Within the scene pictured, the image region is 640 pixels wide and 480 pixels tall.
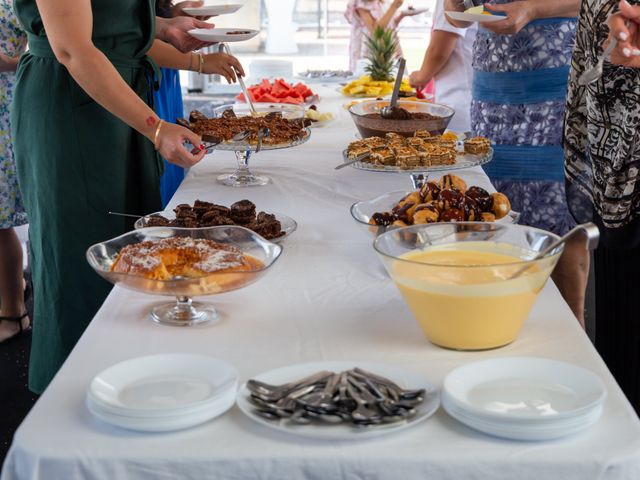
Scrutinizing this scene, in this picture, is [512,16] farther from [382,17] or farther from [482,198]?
[382,17]

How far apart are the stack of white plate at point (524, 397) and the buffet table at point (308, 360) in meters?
0.02

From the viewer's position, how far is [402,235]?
130 centimetres

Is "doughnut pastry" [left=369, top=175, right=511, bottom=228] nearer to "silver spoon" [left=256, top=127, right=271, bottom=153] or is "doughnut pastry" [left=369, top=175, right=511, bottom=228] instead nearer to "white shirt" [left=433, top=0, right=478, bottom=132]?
"silver spoon" [left=256, top=127, right=271, bottom=153]

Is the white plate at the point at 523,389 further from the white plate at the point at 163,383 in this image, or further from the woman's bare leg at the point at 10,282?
the woman's bare leg at the point at 10,282

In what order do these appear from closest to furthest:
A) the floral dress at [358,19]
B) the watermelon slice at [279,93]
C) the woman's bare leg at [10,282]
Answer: the woman's bare leg at [10,282]
the watermelon slice at [279,93]
the floral dress at [358,19]

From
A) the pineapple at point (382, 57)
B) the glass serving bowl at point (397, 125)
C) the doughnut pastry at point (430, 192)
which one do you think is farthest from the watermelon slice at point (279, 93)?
the doughnut pastry at point (430, 192)

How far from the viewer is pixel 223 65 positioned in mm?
2574

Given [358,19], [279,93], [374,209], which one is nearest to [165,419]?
[374,209]

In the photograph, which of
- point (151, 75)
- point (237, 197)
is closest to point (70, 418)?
point (237, 197)

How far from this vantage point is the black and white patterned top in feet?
5.43

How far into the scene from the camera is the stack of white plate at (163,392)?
923 millimetres

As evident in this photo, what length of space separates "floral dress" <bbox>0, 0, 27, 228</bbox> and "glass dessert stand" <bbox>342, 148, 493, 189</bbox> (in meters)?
1.36

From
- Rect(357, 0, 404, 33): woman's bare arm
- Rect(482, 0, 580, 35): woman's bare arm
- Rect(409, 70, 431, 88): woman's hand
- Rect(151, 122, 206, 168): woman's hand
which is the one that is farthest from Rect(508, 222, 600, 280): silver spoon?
Rect(357, 0, 404, 33): woman's bare arm

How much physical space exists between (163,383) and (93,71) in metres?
0.91
